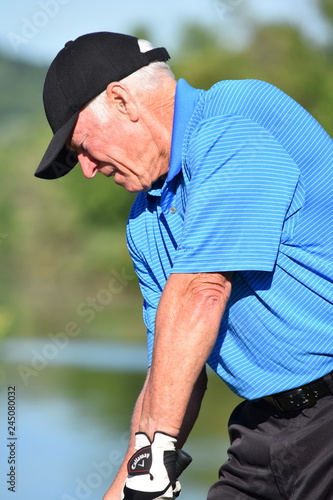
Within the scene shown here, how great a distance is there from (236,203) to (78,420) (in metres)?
7.27

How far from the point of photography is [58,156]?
311 cm

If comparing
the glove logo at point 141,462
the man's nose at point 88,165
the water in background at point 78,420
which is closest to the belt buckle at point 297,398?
the glove logo at point 141,462

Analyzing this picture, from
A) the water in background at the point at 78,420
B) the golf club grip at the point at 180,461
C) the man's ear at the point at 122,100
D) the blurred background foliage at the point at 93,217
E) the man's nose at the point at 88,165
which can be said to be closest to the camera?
the golf club grip at the point at 180,461

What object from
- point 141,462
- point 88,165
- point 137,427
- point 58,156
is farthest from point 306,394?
point 58,156

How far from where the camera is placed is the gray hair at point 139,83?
9.51 feet

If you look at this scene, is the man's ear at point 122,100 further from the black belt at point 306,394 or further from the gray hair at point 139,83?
the black belt at point 306,394

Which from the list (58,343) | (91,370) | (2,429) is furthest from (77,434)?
(58,343)

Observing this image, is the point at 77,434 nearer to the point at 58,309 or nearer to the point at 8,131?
the point at 58,309

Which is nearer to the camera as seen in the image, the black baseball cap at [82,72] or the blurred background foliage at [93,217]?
the black baseball cap at [82,72]

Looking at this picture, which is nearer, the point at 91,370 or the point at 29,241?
the point at 91,370

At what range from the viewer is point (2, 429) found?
27.2 ft

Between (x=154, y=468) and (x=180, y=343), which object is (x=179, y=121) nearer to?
(x=180, y=343)

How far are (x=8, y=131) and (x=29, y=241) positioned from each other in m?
24.5

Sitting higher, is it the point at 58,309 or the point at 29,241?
the point at 58,309
